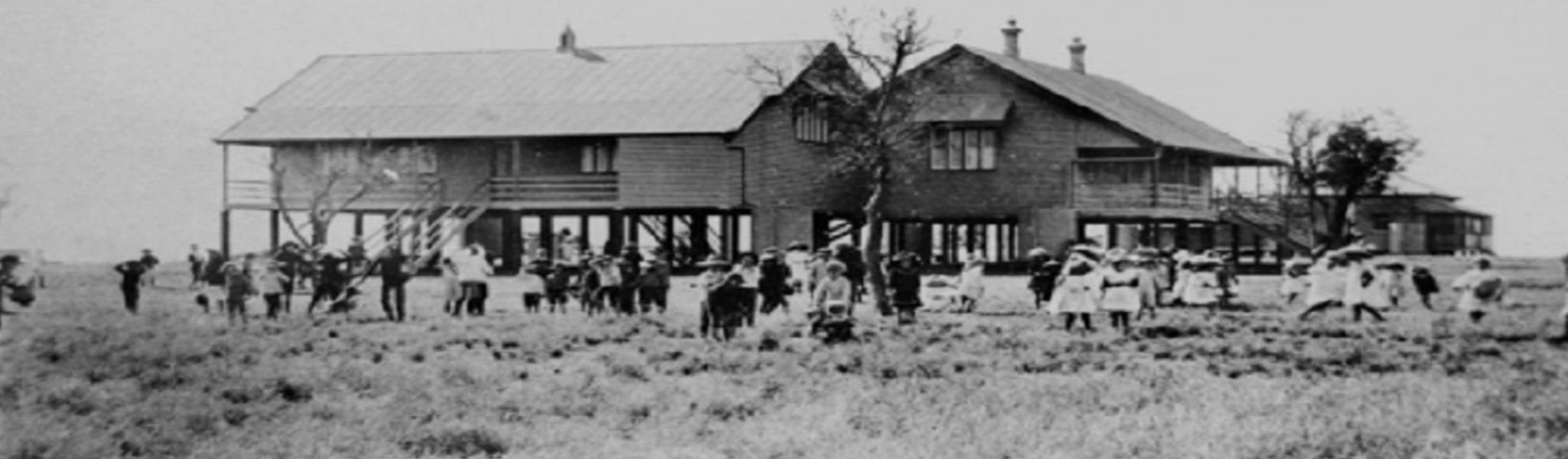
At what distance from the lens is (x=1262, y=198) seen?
31.2 metres

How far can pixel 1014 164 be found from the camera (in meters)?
32.8

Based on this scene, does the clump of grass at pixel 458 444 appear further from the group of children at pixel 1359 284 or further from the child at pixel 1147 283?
the group of children at pixel 1359 284

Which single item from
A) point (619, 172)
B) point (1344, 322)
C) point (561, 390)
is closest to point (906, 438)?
point (561, 390)

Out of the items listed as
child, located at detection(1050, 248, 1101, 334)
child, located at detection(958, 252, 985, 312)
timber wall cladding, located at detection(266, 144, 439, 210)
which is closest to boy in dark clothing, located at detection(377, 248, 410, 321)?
child, located at detection(958, 252, 985, 312)

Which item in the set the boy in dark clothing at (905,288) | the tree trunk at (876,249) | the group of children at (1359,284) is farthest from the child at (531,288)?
the group of children at (1359,284)

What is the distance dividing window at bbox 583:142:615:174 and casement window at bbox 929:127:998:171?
20.4 ft

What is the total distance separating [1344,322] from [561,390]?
9317mm

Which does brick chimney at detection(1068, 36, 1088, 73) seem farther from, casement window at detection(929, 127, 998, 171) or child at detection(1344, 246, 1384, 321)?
child at detection(1344, 246, 1384, 321)

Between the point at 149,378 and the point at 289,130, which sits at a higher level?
the point at 289,130

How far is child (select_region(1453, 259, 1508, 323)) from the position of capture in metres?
14.3

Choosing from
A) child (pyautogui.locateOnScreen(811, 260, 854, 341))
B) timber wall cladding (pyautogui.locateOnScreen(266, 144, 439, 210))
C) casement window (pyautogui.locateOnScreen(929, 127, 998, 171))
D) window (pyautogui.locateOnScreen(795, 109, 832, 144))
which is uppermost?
window (pyautogui.locateOnScreen(795, 109, 832, 144))

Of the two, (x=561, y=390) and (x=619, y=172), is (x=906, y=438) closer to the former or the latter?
(x=561, y=390)

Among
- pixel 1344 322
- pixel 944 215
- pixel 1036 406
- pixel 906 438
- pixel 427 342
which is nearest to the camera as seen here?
pixel 906 438

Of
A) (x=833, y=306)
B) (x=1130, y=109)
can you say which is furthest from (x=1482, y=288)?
(x=1130, y=109)
